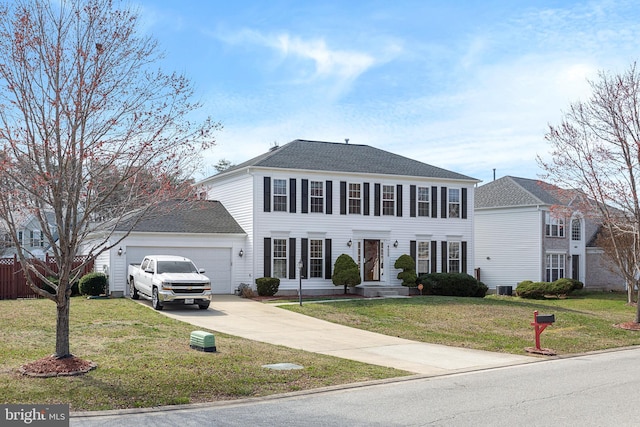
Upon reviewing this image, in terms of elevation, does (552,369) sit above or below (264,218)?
below

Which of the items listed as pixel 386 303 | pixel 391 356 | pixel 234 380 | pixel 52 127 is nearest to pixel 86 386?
pixel 234 380

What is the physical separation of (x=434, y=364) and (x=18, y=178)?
8873 mm

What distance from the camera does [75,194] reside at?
11.1 m

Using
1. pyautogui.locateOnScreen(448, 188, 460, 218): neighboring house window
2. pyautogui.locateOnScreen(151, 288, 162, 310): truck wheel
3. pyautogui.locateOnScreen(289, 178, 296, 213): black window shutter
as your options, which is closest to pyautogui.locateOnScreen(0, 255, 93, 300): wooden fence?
pyautogui.locateOnScreen(151, 288, 162, 310): truck wheel

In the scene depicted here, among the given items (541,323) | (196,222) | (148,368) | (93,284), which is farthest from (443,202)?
(148,368)

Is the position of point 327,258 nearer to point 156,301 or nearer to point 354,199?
point 354,199

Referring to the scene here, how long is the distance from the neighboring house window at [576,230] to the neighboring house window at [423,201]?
1263 centimetres

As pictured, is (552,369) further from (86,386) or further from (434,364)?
(86,386)

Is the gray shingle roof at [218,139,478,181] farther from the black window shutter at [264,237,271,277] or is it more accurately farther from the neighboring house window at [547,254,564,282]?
the neighboring house window at [547,254,564,282]

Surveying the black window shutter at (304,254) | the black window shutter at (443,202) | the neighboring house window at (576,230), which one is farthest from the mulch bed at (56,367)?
the neighboring house window at (576,230)

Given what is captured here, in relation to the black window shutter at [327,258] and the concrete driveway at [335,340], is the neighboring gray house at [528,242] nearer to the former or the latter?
the black window shutter at [327,258]

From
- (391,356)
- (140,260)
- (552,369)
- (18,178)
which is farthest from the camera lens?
(140,260)

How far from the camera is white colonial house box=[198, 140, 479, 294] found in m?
29.6

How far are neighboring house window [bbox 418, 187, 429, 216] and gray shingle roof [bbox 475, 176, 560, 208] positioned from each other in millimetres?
8855
